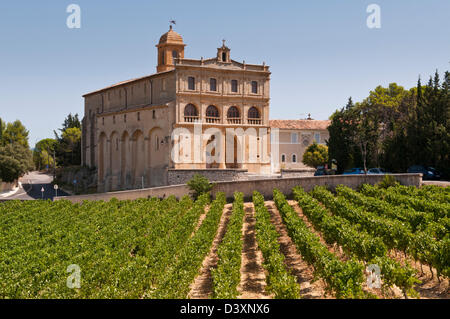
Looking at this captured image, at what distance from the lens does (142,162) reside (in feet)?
165

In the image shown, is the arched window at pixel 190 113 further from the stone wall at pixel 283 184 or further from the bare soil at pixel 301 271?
the bare soil at pixel 301 271

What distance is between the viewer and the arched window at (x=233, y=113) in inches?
1844

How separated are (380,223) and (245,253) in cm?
629

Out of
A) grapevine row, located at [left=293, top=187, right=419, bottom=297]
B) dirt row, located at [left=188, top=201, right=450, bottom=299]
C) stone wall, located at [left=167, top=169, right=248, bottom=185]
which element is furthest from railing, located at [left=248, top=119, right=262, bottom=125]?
grapevine row, located at [left=293, top=187, right=419, bottom=297]

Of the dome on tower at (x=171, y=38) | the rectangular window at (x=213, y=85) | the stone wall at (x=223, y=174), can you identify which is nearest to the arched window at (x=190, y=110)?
the rectangular window at (x=213, y=85)

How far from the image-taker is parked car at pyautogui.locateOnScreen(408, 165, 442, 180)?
36406 mm

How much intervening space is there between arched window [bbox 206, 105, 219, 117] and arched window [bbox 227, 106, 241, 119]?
1.42 m

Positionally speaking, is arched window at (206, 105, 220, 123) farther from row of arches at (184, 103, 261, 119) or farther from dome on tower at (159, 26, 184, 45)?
dome on tower at (159, 26, 184, 45)

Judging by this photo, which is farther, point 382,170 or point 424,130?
point 382,170

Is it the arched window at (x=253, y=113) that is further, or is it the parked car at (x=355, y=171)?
the arched window at (x=253, y=113)

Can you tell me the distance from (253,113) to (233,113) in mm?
2457

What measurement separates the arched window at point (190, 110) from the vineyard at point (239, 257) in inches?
855
